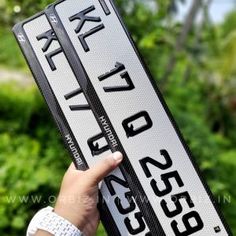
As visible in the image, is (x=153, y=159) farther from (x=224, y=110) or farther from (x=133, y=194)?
(x=224, y=110)

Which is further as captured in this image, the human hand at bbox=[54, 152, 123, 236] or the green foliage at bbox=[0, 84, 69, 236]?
the green foliage at bbox=[0, 84, 69, 236]

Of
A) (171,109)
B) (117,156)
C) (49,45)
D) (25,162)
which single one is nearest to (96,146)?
(117,156)

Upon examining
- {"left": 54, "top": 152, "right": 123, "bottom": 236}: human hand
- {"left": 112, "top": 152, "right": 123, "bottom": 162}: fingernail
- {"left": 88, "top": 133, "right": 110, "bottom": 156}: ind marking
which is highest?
{"left": 88, "top": 133, "right": 110, "bottom": 156}: ind marking

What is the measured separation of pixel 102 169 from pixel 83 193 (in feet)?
0.31

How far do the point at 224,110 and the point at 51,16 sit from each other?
10799 mm

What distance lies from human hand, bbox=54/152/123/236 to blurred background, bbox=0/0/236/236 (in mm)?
1667

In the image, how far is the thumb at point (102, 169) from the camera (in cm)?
155

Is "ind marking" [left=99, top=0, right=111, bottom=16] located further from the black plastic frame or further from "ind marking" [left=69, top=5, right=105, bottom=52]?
the black plastic frame

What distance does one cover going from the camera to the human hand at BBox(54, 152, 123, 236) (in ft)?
5.11

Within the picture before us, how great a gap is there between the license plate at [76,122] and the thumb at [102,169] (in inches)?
1.3

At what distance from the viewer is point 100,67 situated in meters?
1.59

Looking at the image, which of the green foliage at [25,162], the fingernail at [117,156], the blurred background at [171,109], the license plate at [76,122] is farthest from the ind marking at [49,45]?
the green foliage at [25,162]

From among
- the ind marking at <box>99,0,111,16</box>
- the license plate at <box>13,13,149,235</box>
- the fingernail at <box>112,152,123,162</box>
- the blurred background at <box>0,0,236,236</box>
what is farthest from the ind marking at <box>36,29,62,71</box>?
the blurred background at <box>0,0,236,236</box>

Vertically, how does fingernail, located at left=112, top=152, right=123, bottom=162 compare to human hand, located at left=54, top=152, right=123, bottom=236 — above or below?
above
